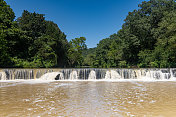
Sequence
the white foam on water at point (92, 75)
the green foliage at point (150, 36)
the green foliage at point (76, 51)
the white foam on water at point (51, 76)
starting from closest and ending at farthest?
1. the white foam on water at point (51, 76)
2. the white foam on water at point (92, 75)
3. the green foliage at point (150, 36)
4. the green foliage at point (76, 51)

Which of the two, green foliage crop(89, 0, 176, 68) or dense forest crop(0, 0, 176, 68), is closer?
dense forest crop(0, 0, 176, 68)

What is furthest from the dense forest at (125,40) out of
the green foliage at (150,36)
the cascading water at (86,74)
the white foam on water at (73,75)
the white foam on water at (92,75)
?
the white foam on water at (92,75)

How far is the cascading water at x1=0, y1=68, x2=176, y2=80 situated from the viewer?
47.7 ft

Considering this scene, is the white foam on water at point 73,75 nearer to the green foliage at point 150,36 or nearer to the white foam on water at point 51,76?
the white foam on water at point 51,76

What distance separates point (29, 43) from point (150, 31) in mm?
22393

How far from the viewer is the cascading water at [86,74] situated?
14.5m

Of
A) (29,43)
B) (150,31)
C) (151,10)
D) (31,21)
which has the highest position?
(151,10)

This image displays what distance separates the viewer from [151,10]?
27375 millimetres

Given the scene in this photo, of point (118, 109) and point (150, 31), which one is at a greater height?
point (150, 31)

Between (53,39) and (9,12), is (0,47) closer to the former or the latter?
(9,12)

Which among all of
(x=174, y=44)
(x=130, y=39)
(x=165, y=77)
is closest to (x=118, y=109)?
(x=165, y=77)

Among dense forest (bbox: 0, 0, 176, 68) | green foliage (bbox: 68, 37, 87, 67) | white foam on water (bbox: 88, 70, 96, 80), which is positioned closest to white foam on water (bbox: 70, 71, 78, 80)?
white foam on water (bbox: 88, 70, 96, 80)

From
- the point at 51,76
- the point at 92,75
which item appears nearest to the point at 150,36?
the point at 92,75

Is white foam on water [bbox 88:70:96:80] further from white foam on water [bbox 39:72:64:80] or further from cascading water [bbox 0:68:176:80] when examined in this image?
white foam on water [bbox 39:72:64:80]
